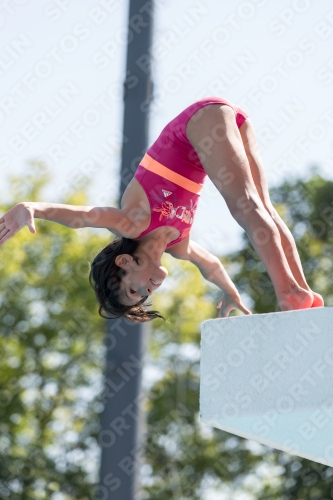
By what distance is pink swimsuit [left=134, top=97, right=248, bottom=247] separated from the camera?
4047mm

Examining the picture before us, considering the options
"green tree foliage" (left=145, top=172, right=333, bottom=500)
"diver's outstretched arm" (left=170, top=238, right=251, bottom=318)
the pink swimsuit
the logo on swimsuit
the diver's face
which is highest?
the pink swimsuit

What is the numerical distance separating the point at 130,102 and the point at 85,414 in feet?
37.5

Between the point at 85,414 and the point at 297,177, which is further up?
the point at 297,177

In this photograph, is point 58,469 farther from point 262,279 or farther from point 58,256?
point 262,279

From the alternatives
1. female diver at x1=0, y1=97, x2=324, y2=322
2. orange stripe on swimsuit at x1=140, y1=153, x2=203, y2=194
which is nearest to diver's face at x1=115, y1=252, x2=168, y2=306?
female diver at x1=0, y1=97, x2=324, y2=322

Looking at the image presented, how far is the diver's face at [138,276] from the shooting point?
161 inches

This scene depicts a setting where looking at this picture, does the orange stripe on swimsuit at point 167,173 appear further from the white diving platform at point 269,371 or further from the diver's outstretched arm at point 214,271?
the white diving platform at point 269,371

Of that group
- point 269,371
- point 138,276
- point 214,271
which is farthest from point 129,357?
point 269,371

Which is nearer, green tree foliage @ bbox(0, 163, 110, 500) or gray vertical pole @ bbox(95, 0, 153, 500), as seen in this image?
gray vertical pole @ bbox(95, 0, 153, 500)

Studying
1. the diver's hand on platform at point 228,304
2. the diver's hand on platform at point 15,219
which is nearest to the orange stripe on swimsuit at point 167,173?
the diver's hand on platform at point 228,304

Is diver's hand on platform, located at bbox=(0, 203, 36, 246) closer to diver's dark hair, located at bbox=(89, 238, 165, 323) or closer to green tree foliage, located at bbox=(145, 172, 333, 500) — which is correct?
diver's dark hair, located at bbox=(89, 238, 165, 323)

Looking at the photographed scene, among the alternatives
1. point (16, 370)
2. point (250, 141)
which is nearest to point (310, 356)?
point (250, 141)

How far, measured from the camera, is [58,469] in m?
14.6

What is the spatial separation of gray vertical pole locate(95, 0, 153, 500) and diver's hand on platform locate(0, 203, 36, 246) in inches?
27.9
